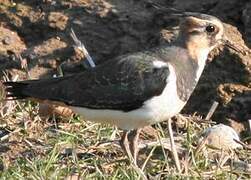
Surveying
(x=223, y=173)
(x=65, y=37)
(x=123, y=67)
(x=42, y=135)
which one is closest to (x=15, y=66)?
(x=65, y=37)

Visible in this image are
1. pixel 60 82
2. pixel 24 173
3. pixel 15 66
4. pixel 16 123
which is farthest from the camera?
pixel 15 66

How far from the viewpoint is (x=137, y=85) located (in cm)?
572

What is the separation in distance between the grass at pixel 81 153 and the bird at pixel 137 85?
0.66 feet

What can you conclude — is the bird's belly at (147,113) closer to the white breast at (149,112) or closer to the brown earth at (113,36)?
the white breast at (149,112)

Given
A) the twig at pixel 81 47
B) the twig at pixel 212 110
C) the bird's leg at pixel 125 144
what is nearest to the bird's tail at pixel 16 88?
the bird's leg at pixel 125 144

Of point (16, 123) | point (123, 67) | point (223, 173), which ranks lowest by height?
point (16, 123)

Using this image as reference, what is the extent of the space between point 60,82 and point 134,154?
2.26 feet

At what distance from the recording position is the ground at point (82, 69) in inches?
229

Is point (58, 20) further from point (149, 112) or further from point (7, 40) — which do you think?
point (149, 112)

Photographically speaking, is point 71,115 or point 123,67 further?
point 71,115

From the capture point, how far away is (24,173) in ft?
18.5

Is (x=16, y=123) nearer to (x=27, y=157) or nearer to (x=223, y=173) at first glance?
(x=27, y=157)

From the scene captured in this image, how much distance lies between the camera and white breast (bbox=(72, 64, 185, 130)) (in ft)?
18.3

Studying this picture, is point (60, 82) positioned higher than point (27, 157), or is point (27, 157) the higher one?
point (60, 82)
